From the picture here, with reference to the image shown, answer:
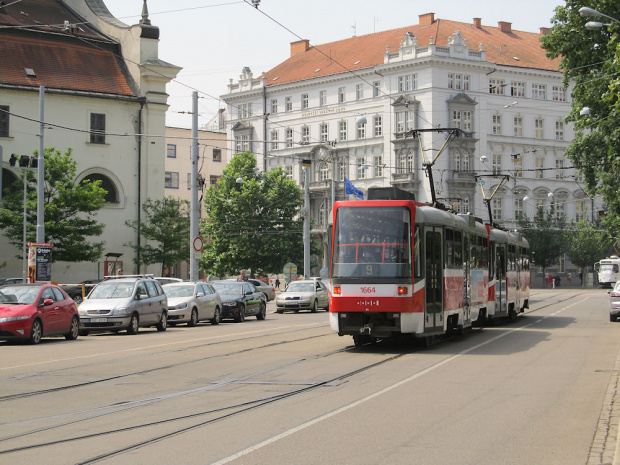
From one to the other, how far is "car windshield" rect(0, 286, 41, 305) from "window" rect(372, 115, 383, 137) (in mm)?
68086

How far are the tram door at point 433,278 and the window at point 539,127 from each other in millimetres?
74321

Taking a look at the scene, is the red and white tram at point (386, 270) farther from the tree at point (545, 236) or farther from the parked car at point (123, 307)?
the tree at point (545, 236)

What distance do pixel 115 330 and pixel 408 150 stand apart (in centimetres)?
6320

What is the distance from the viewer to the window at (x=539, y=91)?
300 feet

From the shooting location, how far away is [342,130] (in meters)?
91.7

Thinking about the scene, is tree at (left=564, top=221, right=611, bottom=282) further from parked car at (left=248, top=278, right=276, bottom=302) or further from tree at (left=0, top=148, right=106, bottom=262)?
tree at (left=0, top=148, right=106, bottom=262)

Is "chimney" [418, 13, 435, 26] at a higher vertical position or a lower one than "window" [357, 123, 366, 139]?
higher

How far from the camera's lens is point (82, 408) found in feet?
36.9

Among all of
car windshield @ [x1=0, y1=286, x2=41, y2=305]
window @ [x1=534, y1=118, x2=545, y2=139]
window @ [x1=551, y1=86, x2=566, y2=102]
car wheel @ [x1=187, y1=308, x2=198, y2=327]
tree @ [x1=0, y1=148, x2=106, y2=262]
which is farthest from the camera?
window @ [x1=551, y1=86, x2=566, y2=102]

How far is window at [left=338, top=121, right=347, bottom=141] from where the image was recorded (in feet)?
300

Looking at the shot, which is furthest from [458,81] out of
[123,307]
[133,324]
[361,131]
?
[123,307]

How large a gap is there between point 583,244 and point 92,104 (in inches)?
2018

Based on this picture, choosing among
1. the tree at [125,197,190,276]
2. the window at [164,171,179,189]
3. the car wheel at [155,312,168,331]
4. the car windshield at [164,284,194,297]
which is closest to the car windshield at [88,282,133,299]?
the car wheel at [155,312,168,331]

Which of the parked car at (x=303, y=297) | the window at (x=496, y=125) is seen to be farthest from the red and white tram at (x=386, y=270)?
the window at (x=496, y=125)
